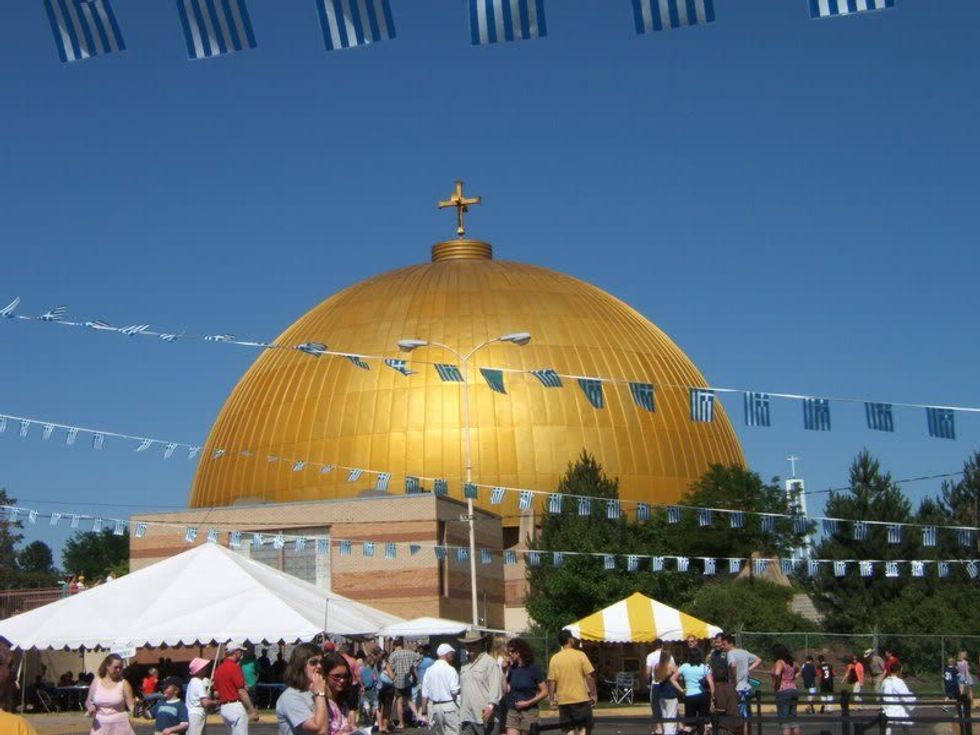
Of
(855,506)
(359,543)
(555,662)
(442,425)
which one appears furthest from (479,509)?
(555,662)

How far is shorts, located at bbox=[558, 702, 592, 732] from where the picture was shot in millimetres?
16781

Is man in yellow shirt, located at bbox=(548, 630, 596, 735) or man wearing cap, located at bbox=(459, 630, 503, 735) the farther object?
man in yellow shirt, located at bbox=(548, 630, 596, 735)

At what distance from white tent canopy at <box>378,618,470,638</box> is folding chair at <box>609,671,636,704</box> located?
7.55 metres

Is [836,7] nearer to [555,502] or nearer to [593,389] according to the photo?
[593,389]

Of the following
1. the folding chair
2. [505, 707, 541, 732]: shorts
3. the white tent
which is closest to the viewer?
[505, 707, 541, 732]: shorts

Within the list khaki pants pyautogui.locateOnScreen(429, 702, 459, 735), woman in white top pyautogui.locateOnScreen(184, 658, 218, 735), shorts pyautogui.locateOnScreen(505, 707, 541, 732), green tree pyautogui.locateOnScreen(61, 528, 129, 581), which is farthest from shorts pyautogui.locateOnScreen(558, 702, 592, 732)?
green tree pyautogui.locateOnScreen(61, 528, 129, 581)

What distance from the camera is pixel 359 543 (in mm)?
50156

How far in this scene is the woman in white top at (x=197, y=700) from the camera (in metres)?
17.7

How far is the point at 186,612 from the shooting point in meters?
24.5

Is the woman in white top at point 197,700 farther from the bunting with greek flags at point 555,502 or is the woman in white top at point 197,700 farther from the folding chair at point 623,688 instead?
the bunting with greek flags at point 555,502

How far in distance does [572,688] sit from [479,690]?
104 centimetres

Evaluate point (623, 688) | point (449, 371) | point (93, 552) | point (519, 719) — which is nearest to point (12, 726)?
point (519, 719)

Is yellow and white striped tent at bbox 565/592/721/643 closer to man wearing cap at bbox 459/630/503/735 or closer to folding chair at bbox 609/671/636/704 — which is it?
folding chair at bbox 609/671/636/704

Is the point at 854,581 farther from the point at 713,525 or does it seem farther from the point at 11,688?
the point at 11,688
